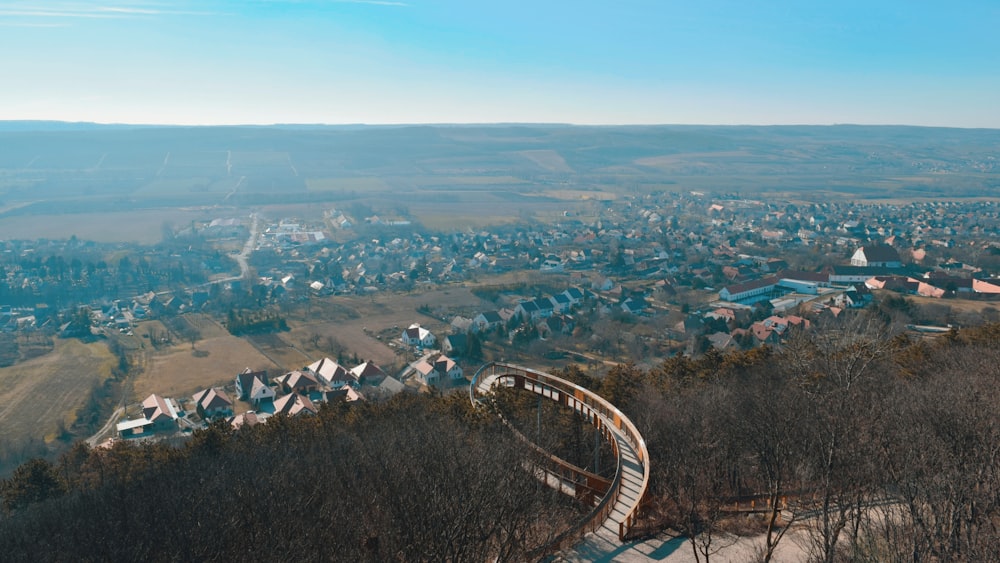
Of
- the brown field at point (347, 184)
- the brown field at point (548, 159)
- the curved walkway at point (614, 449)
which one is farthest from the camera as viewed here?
the brown field at point (548, 159)

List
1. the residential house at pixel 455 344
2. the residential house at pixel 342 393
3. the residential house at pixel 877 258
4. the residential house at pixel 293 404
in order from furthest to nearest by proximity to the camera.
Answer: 1. the residential house at pixel 877 258
2. the residential house at pixel 455 344
3. the residential house at pixel 342 393
4. the residential house at pixel 293 404

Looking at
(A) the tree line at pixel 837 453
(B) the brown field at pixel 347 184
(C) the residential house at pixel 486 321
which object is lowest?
(B) the brown field at pixel 347 184

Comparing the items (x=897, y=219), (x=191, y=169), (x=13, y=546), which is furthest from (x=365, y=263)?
(x=191, y=169)

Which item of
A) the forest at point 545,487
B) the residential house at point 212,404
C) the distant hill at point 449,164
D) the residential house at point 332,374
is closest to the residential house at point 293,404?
the residential house at point 332,374

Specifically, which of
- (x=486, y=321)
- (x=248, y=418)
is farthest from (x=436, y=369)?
(x=248, y=418)

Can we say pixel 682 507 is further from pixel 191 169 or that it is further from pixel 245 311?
pixel 191 169

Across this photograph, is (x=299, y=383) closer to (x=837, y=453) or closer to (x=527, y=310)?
(x=527, y=310)

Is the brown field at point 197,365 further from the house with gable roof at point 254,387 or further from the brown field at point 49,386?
the brown field at point 49,386
